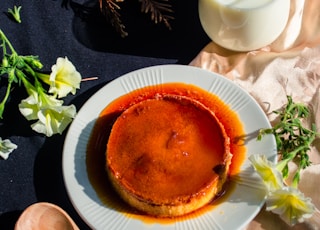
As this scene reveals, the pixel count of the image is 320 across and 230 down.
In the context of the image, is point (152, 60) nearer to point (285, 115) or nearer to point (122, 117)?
point (122, 117)

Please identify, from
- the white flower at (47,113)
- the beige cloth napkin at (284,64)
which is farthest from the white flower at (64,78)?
the beige cloth napkin at (284,64)

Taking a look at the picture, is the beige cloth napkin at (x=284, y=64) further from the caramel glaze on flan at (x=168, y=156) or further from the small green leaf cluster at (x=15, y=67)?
the small green leaf cluster at (x=15, y=67)

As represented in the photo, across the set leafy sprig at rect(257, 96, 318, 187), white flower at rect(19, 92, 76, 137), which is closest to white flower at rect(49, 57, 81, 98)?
white flower at rect(19, 92, 76, 137)

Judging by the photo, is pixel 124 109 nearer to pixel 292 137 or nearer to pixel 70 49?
pixel 70 49

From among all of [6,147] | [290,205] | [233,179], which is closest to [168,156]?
[233,179]

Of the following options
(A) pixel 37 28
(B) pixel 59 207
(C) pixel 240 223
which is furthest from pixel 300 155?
(A) pixel 37 28
